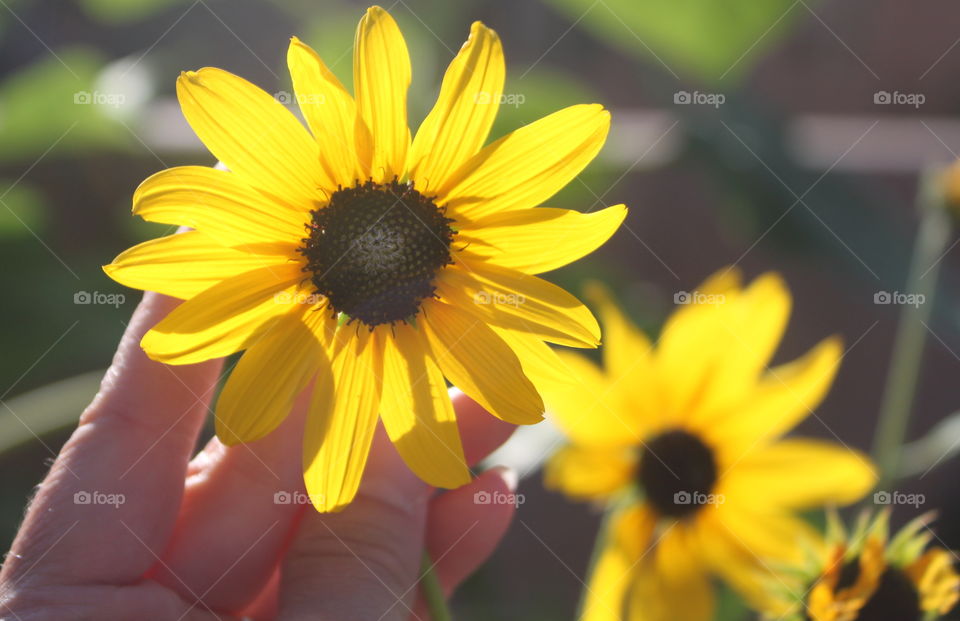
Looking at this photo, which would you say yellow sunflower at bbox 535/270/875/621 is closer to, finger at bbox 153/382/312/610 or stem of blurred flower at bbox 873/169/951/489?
stem of blurred flower at bbox 873/169/951/489

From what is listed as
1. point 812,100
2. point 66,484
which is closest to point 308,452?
point 66,484

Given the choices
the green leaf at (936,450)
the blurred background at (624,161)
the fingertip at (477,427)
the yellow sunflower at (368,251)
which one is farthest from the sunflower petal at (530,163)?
the green leaf at (936,450)

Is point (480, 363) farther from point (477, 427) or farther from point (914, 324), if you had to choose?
point (914, 324)

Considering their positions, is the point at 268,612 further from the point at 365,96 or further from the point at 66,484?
the point at 365,96

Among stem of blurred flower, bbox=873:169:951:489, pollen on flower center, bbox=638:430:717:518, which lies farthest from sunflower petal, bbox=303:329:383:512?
stem of blurred flower, bbox=873:169:951:489

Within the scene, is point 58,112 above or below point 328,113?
above

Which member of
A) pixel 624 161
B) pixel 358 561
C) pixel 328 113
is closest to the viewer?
pixel 328 113

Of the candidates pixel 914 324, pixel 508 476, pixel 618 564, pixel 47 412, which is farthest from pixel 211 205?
pixel 914 324
